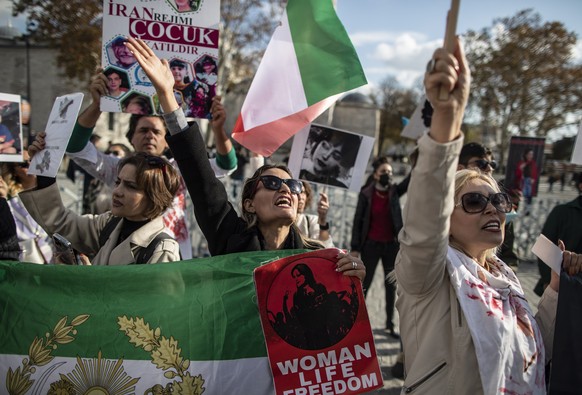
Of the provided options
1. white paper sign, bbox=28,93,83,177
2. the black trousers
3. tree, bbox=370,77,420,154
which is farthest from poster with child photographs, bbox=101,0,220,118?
tree, bbox=370,77,420,154

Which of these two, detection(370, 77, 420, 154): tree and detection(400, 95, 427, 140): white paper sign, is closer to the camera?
detection(400, 95, 427, 140): white paper sign

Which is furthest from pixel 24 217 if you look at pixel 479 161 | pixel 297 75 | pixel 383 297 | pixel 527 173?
pixel 527 173

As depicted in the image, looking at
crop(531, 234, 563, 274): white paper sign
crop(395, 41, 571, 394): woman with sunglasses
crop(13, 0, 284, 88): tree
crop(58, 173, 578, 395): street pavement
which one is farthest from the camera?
crop(13, 0, 284, 88): tree

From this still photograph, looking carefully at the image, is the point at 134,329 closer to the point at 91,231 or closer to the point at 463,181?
the point at 91,231

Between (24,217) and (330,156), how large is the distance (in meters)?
2.54

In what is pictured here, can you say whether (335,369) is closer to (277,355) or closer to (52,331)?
(277,355)

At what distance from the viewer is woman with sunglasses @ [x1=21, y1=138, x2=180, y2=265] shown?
8.43 feet

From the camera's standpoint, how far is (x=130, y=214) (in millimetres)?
2695

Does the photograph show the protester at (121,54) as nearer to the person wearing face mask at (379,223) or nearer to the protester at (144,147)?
the protester at (144,147)

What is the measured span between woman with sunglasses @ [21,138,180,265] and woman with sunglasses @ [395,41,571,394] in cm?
136

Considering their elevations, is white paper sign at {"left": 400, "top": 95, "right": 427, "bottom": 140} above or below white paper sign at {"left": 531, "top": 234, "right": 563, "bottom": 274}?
above

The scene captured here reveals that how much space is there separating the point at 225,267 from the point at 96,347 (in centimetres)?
65

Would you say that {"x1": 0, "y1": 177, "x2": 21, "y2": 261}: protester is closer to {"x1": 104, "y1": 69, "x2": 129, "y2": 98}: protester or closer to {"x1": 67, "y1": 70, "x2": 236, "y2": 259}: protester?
{"x1": 67, "y1": 70, "x2": 236, "y2": 259}: protester

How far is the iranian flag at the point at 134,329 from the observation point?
2.13 m
